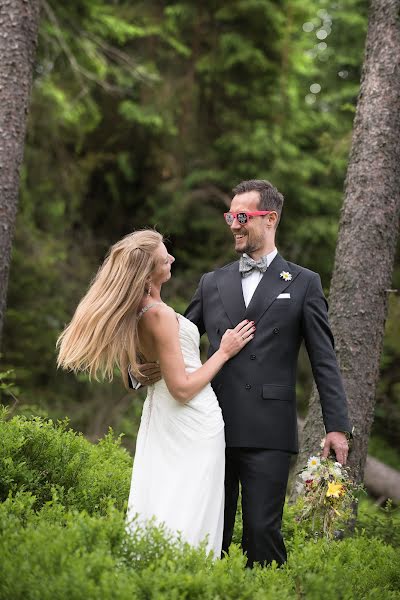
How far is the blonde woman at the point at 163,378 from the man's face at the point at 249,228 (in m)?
0.50

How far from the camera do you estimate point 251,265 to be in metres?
4.75

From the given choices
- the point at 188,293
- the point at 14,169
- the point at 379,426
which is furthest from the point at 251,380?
the point at 379,426

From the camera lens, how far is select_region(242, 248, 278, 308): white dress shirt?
4.75 metres

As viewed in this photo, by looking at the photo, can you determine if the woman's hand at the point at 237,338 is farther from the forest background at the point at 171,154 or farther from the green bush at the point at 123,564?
the forest background at the point at 171,154

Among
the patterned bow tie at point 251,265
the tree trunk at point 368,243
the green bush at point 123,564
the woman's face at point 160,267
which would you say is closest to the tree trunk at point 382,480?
the tree trunk at point 368,243

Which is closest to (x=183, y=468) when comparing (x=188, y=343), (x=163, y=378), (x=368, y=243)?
(x=163, y=378)

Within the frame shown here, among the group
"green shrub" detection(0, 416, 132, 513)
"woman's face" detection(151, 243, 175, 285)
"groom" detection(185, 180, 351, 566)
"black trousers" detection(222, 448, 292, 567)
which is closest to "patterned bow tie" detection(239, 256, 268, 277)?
"groom" detection(185, 180, 351, 566)

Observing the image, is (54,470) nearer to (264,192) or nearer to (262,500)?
(262,500)

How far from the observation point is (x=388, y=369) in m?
12.1

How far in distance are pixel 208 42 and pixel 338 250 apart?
6.04 metres

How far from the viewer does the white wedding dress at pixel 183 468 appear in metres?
4.19

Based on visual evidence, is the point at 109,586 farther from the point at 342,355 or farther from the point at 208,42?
the point at 208,42

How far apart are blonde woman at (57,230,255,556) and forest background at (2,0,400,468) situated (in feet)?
18.0

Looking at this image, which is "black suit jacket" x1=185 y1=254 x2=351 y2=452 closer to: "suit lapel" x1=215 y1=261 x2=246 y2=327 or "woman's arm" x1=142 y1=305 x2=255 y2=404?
"suit lapel" x1=215 y1=261 x2=246 y2=327
